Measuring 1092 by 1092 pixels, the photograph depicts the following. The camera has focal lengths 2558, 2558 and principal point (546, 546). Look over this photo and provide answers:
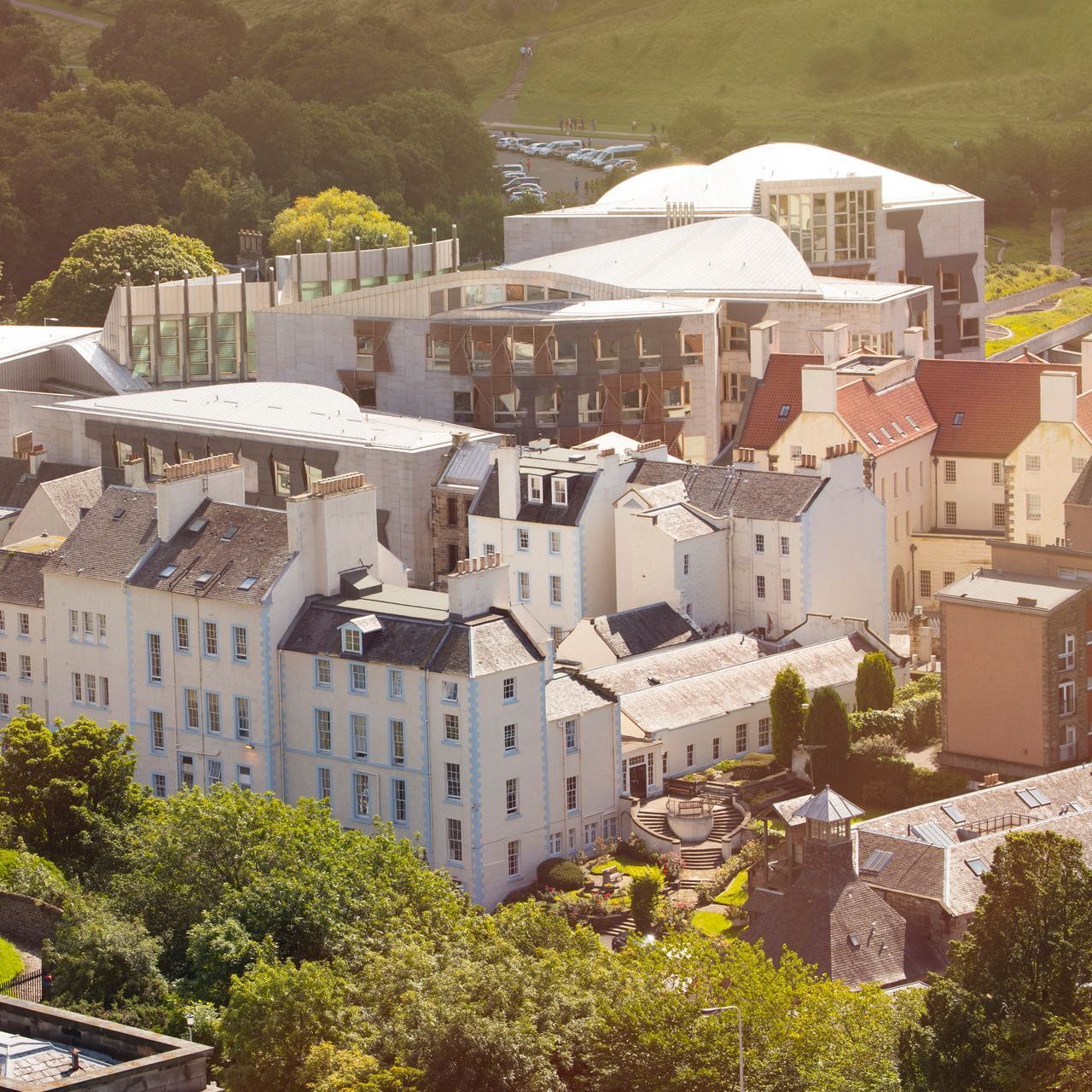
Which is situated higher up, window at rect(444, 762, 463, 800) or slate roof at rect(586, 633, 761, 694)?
slate roof at rect(586, 633, 761, 694)

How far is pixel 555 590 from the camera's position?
11850 centimetres

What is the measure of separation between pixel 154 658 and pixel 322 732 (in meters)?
9.13

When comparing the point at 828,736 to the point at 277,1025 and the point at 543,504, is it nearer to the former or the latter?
the point at 543,504

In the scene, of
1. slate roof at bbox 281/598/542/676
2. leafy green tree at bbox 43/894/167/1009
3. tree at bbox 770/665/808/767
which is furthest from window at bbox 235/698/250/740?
tree at bbox 770/665/808/767

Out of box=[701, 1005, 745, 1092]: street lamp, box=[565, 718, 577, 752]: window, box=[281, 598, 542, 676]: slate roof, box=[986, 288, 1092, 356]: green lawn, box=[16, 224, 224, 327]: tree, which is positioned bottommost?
box=[701, 1005, 745, 1092]: street lamp

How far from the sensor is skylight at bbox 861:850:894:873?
90.0 metres

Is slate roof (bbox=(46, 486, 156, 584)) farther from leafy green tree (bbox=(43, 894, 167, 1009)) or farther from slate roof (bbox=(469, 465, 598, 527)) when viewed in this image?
leafy green tree (bbox=(43, 894, 167, 1009))

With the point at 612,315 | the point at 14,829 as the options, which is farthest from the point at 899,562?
the point at 14,829

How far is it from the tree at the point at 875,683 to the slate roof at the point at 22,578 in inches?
1412

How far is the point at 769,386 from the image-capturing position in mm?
135000

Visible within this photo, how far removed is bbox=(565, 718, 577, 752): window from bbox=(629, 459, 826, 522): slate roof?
2037cm

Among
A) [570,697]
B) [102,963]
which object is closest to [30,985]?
[102,963]

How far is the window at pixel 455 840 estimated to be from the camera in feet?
319

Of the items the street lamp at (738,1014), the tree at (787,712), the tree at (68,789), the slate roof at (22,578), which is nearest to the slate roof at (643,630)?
the tree at (787,712)
